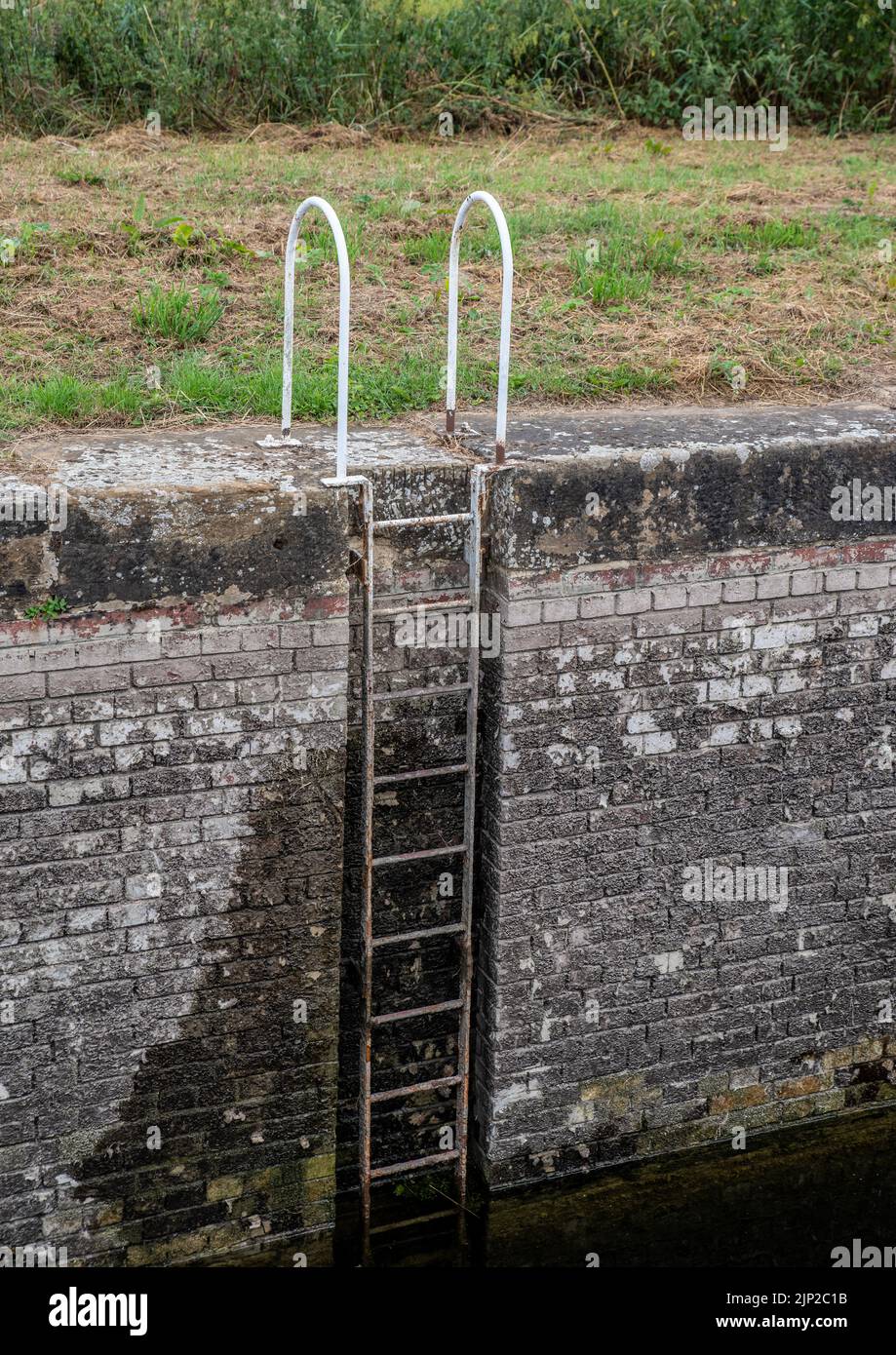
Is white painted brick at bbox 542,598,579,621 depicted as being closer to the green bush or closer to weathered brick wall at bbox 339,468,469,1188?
weathered brick wall at bbox 339,468,469,1188

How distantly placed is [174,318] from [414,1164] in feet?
15.0

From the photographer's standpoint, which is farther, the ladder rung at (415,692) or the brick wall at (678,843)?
the brick wall at (678,843)

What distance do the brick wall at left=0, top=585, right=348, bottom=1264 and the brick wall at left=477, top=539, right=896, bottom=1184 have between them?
0.84 m

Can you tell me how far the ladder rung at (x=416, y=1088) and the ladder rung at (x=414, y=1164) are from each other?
0.99 ft

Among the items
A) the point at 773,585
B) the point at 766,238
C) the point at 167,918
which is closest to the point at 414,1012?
the point at 167,918

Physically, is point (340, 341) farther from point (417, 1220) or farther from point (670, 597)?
point (417, 1220)

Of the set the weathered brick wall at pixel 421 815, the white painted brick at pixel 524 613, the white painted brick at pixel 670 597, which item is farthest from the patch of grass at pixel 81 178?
the white painted brick at pixel 670 597

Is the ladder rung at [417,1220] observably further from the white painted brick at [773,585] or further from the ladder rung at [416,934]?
the white painted brick at [773,585]

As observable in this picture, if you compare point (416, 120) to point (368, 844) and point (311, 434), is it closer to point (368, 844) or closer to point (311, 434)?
point (311, 434)

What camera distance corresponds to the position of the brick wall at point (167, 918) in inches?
219

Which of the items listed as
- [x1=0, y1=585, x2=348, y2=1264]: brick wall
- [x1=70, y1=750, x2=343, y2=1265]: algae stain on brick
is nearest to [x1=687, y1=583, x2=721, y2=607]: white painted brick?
[x1=0, y1=585, x2=348, y2=1264]: brick wall

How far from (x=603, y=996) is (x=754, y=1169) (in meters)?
1.28

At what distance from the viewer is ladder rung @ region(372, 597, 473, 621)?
19.9 feet

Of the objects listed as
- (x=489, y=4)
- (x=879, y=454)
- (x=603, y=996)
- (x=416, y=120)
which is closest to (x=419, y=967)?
(x=603, y=996)
